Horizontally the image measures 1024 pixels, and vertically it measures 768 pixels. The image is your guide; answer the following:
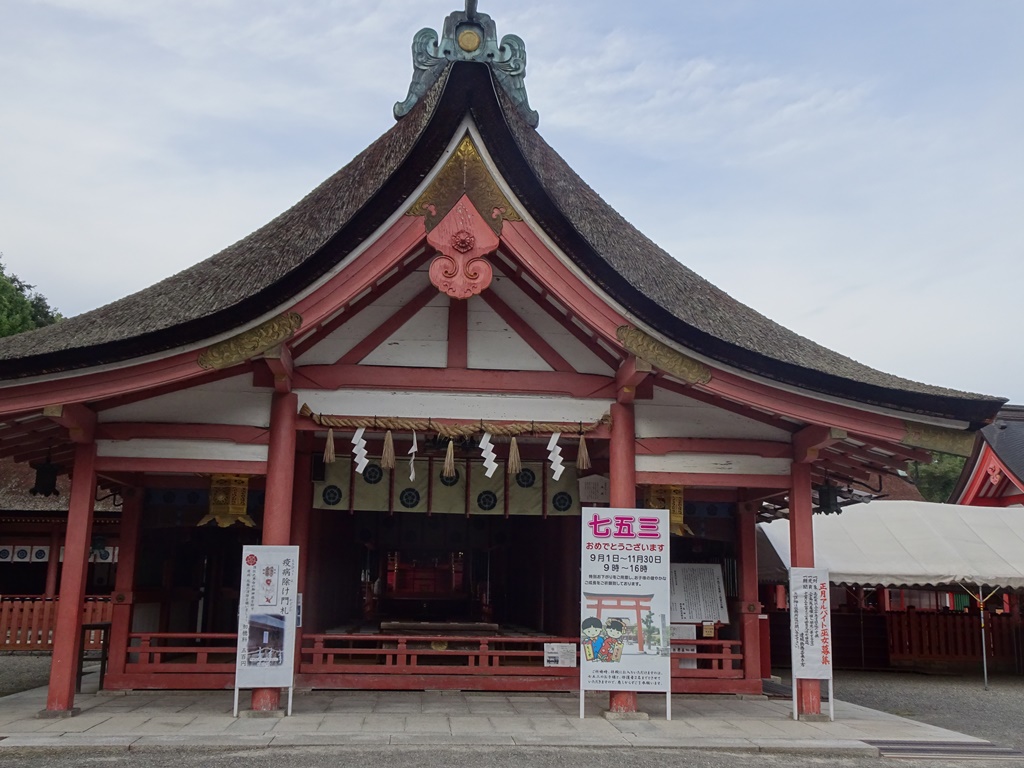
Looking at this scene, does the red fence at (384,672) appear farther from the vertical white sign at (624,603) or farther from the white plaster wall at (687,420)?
the white plaster wall at (687,420)

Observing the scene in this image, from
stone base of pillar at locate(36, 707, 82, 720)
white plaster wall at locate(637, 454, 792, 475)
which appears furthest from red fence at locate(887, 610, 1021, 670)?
stone base of pillar at locate(36, 707, 82, 720)

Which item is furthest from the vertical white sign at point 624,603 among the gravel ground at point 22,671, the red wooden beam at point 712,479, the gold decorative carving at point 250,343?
the gravel ground at point 22,671

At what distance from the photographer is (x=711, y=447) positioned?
11.2 metres

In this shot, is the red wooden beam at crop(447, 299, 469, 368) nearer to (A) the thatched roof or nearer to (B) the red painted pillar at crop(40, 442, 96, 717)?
(A) the thatched roof

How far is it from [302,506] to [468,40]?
259 inches

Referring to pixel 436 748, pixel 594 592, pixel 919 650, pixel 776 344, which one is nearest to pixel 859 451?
pixel 776 344

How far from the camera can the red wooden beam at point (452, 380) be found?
425 inches

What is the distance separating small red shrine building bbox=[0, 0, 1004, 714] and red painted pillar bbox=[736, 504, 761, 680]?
5 cm

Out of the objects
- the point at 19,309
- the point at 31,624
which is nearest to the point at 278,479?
the point at 31,624

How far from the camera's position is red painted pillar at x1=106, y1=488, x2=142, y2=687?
40.5 ft

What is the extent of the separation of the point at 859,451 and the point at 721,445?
208 cm

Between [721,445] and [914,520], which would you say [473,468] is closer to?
[721,445]

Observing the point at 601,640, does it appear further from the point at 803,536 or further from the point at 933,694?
the point at 933,694

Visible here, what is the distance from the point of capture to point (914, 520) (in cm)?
1997
